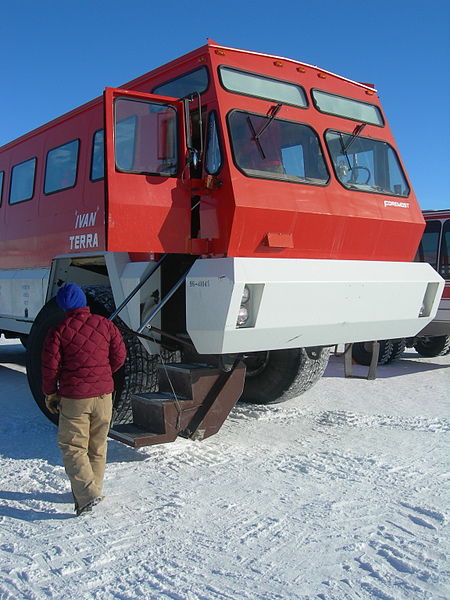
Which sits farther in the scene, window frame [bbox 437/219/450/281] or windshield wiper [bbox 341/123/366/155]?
window frame [bbox 437/219/450/281]

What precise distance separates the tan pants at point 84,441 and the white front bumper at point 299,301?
982 mm

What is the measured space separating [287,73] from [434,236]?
5594 mm

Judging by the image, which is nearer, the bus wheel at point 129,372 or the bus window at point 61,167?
the bus wheel at point 129,372

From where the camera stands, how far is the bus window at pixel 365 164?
16.9ft

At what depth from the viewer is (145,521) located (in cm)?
345

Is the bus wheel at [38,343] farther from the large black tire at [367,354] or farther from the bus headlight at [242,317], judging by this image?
the large black tire at [367,354]

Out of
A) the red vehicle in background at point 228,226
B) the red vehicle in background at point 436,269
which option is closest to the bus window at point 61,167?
the red vehicle in background at point 228,226

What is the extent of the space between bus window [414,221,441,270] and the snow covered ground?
4.70 metres

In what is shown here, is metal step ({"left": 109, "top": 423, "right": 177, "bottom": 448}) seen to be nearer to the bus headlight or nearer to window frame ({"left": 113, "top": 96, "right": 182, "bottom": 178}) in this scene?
the bus headlight

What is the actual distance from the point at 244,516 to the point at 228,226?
2.00m

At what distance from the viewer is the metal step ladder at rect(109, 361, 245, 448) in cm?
433

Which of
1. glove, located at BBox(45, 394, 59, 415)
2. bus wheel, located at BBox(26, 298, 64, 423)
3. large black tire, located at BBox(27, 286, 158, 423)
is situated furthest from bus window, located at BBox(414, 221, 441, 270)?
glove, located at BBox(45, 394, 59, 415)

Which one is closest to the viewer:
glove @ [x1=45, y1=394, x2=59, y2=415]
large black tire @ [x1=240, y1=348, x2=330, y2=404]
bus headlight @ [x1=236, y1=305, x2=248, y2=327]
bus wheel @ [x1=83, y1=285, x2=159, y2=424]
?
glove @ [x1=45, y1=394, x2=59, y2=415]

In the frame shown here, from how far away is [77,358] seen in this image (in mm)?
3645
